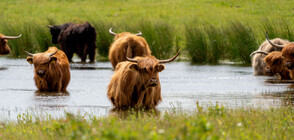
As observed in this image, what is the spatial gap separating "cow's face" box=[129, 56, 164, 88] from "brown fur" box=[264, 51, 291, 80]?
5.28 m

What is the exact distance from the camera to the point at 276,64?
40.0 feet

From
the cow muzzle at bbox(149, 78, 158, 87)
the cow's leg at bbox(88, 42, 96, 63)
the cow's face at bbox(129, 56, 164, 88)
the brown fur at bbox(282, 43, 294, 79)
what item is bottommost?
the cow's leg at bbox(88, 42, 96, 63)

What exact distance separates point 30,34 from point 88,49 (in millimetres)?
3554

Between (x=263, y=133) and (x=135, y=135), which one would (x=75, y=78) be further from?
(x=135, y=135)

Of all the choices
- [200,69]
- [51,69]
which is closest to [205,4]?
[200,69]

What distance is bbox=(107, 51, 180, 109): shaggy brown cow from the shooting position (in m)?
7.50

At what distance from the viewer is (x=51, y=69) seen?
9.91 meters

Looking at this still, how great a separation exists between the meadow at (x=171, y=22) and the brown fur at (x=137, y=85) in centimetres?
892

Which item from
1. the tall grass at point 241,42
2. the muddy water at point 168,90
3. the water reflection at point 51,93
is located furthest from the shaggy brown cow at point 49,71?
the tall grass at point 241,42

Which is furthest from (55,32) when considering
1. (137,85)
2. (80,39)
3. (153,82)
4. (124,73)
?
(153,82)

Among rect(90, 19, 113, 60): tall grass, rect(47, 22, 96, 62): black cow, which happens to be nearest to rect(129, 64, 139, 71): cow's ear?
rect(47, 22, 96, 62): black cow

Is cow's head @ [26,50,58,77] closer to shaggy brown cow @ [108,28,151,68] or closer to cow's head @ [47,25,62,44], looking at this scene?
shaggy brown cow @ [108,28,151,68]

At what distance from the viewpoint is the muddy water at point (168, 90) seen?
8.00 m

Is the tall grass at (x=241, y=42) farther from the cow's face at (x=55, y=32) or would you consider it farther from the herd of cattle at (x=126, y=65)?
the cow's face at (x=55, y=32)
